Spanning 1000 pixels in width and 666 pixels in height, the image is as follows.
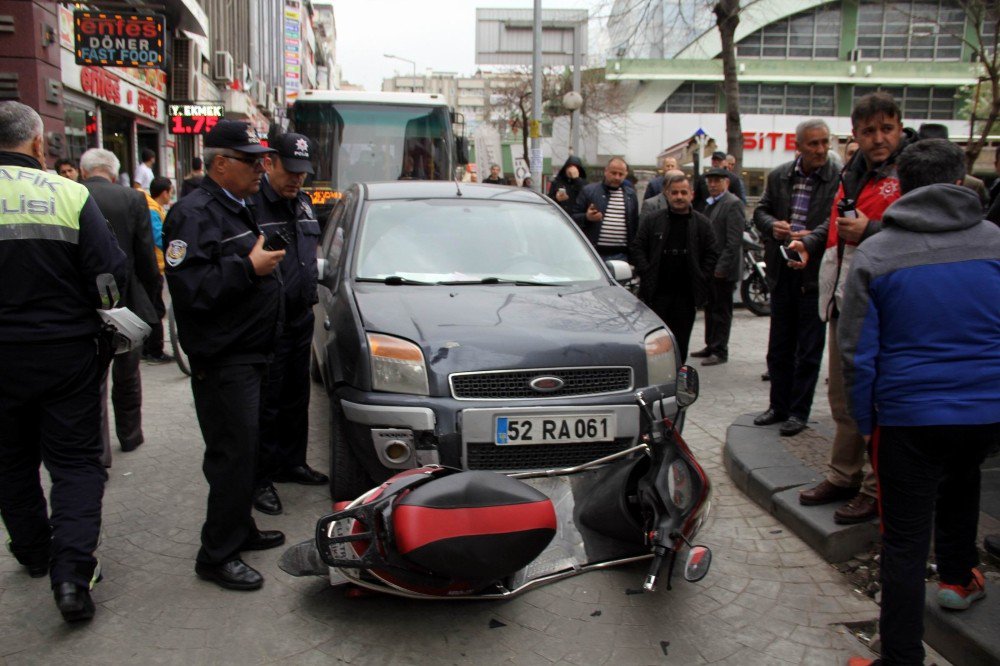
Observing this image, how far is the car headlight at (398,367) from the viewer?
3.91m

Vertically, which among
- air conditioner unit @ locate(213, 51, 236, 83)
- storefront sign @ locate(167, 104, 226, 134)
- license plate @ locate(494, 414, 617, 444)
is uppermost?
air conditioner unit @ locate(213, 51, 236, 83)

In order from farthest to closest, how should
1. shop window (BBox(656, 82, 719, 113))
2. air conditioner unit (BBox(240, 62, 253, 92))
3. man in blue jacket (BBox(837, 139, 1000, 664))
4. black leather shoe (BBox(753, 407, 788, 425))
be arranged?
shop window (BBox(656, 82, 719, 113)) < air conditioner unit (BBox(240, 62, 253, 92)) < black leather shoe (BBox(753, 407, 788, 425)) < man in blue jacket (BBox(837, 139, 1000, 664))

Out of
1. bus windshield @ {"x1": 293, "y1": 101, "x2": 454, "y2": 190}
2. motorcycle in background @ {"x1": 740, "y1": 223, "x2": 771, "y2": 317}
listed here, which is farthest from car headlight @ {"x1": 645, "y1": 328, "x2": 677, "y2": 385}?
bus windshield @ {"x1": 293, "y1": 101, "x2": 454, "y2": 190}

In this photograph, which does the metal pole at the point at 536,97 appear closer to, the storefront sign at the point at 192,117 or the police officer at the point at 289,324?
the storefront sign at the point at 192,117

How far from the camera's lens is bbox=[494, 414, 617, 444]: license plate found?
12.5 ft

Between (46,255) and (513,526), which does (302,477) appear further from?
(513,526)

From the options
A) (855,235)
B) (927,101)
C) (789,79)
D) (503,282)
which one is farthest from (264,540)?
(927,101)

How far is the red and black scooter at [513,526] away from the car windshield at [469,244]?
5.01 ft

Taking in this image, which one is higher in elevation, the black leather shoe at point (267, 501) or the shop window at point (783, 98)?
the shop window at point (783, 98)

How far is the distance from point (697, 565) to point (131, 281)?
13.1 ft

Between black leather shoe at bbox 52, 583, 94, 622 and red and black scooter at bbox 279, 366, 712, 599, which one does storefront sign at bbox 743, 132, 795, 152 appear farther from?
black leather shoe at bbox 52, 583, 94, 622

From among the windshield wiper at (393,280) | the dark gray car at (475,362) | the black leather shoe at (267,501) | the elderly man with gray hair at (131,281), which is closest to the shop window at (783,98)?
the dark gray car at (475,362)

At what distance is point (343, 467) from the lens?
13.7ft

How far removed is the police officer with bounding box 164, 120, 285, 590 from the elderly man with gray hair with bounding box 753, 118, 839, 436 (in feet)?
10.9
